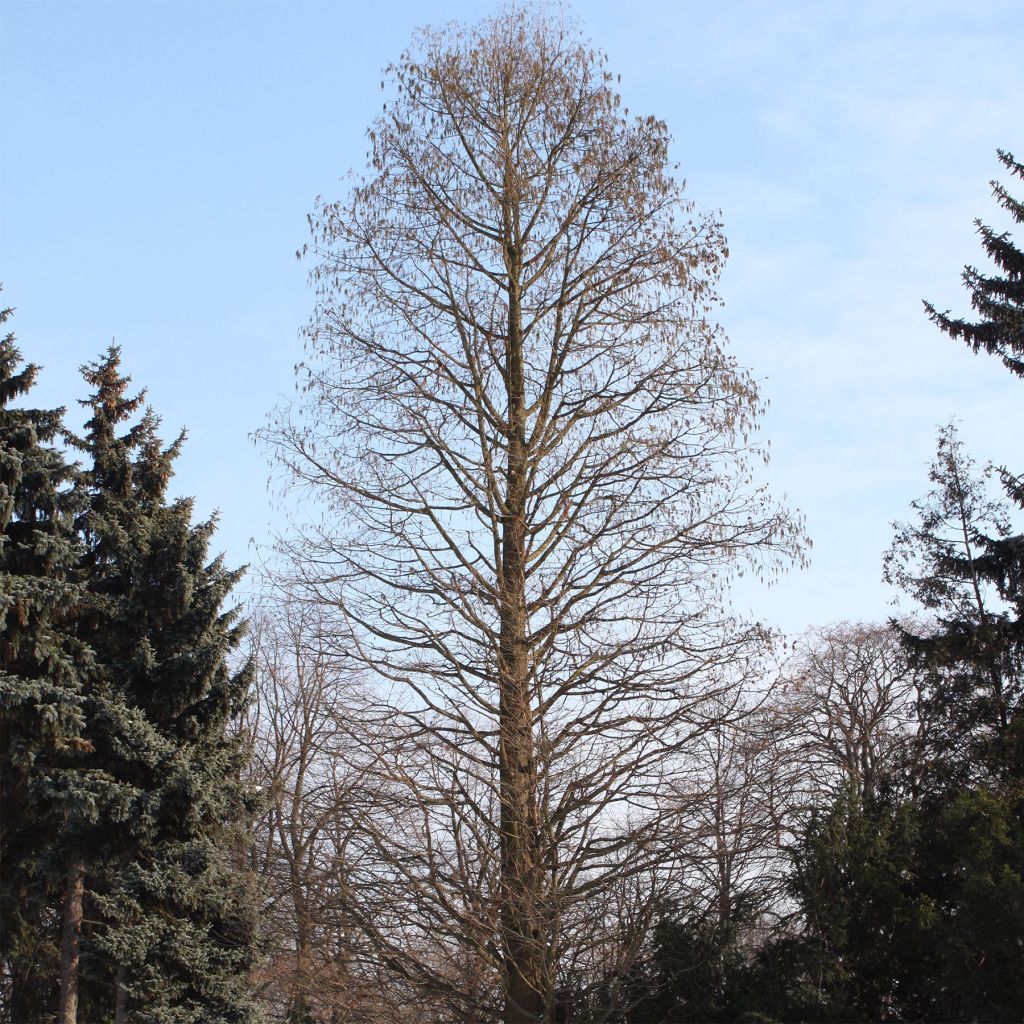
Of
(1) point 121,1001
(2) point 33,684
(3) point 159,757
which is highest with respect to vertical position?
(2) point 33,684

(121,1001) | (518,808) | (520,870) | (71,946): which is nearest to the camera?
(520,870)

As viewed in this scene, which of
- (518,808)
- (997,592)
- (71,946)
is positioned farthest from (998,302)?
(71,946)

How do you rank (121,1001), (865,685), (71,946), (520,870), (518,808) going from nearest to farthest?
(520,870) → (518,808) → (121,1001) → (71,946) → (865,685)

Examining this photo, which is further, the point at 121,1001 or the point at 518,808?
the point at 121,1001

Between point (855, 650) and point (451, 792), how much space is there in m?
20.8

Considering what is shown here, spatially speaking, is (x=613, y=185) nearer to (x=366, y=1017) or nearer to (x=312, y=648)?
(x=312, y=648)

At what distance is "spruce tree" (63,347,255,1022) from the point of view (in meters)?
15.9

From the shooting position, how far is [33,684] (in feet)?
51.7

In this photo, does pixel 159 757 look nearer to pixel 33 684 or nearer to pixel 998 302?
pixel 33 684

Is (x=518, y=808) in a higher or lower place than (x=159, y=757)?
lower

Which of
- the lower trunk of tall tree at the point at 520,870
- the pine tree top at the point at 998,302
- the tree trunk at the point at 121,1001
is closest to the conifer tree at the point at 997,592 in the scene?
the pine tree top at the point at 998,302

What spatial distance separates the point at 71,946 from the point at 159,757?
2.89m

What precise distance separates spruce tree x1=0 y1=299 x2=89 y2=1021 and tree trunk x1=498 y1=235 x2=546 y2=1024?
8.31 m

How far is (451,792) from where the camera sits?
10078 mm
